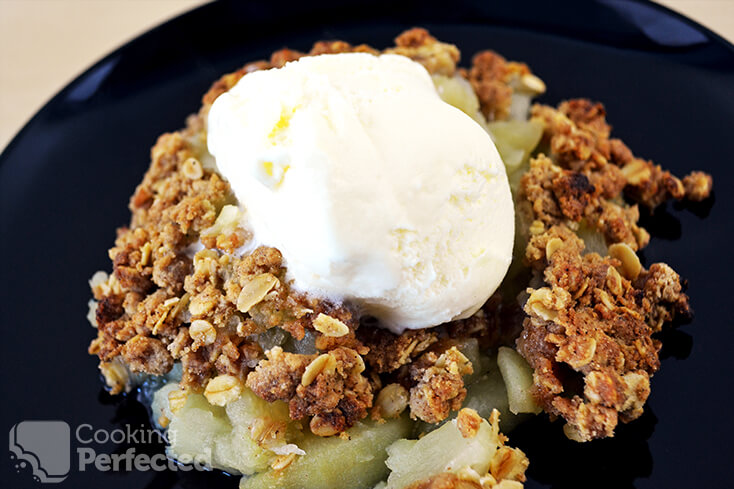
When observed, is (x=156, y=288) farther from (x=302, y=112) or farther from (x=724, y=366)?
(x=724, y=366)

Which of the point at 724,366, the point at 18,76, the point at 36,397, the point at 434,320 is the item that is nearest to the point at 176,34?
the point at 18,76

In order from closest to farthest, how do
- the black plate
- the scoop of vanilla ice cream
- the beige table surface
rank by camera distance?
1. the scoop of vanilla ice cream
2. the black plate
3. the beige table surface

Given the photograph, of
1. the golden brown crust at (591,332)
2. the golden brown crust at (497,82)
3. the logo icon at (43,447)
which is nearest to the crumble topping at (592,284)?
the golden brown crust at (591,332)

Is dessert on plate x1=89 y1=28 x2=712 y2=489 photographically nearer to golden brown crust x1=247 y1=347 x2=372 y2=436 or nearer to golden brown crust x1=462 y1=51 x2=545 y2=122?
golden brown crust x1=247 y1=347 x2=372 y2=436

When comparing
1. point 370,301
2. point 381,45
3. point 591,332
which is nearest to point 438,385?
point 370,301

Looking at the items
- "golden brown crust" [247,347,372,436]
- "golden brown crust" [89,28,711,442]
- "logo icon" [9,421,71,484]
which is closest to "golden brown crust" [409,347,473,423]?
"golden brown crust" [89,28,711,442]
